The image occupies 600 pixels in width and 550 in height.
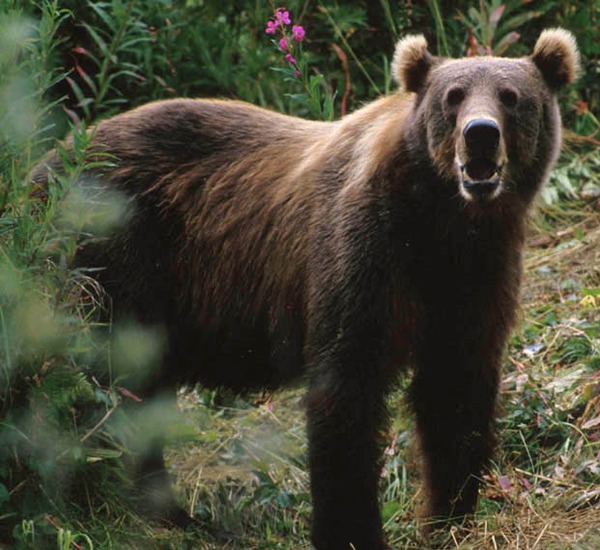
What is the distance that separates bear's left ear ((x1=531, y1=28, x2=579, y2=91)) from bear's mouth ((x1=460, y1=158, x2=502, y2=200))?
0.64m

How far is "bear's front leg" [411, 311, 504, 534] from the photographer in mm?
4625

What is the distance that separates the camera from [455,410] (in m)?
4.84

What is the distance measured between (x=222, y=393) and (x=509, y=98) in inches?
99.5

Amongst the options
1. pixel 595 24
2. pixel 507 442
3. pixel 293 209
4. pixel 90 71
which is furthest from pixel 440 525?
pixel 595 24

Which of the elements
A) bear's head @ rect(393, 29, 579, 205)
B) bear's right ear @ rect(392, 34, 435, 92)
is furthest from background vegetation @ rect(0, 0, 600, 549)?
bear's head @ rect(393, 29, 579, 205)

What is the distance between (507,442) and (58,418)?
230cm

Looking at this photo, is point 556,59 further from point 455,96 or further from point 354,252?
point 354,252

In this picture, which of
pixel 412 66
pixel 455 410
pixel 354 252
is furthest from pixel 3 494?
pixel 412 66

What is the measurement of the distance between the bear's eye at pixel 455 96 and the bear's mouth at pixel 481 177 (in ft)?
0.95

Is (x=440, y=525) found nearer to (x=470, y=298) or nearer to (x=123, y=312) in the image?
(x=470, y=298)

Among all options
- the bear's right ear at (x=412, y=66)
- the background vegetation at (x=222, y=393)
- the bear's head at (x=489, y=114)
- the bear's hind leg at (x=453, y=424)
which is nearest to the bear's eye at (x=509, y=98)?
the bear's head at (x=489, y=114)

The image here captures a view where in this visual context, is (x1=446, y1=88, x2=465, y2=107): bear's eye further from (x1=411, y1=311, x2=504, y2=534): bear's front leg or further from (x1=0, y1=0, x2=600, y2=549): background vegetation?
(x1=0, y1=0, x2=600, y2=549): background vegetation

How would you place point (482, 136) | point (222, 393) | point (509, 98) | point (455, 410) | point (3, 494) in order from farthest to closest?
1. point (222, 393)
2. point (455, 410)
3. point (509, 98)
4. point (482, 136)
5. point (3, 494)

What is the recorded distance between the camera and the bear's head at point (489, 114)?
13.6 ft
